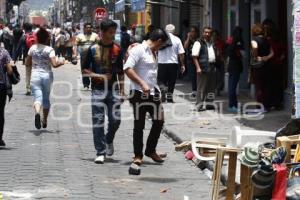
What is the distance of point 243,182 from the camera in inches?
268

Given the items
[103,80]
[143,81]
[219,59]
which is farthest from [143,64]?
[219,59]

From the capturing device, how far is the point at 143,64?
9.58 m

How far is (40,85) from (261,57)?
4.36 m

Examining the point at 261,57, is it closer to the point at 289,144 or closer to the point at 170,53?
the point at 170,53

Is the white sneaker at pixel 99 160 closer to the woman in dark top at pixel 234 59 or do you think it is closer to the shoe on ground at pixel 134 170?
the shoe on ground at pixel 134 170

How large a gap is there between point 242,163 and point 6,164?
4.20 meters

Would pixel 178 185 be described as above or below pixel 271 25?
below

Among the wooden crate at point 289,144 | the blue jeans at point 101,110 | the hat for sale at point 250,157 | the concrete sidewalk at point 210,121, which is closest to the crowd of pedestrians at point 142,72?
the blue jeans at point 101,110

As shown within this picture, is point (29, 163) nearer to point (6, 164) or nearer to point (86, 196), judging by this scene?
point (6, 164)

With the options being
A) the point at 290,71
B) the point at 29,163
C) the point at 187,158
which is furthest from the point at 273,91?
the point at 29,163

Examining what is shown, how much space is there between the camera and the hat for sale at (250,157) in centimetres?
660

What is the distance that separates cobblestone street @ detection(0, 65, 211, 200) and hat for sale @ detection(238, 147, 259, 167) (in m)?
1.62

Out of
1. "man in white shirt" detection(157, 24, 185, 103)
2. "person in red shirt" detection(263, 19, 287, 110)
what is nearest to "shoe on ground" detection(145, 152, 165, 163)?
"person in red shirt" detection(263, 19, 287, 110)

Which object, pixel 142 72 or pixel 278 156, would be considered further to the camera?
pixel 142 72
